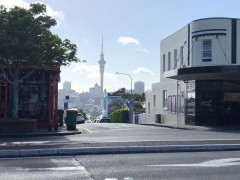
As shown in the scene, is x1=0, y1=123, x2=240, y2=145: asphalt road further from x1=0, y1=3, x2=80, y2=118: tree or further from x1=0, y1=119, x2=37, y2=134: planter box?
x1=0, y1=3, x2=80, y2=118: tree

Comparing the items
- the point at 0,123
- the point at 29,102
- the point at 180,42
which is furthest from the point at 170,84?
the point at 0,123

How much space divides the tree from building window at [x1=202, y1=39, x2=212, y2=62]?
12.5m

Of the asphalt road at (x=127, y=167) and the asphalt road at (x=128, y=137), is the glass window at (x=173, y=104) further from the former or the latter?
Result: the asphalt road at (x=127, y=167)

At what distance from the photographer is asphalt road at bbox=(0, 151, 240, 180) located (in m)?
9.69

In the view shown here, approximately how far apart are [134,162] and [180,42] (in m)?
27.3

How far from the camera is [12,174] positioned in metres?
9.88

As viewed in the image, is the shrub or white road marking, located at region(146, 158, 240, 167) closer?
white road marking, located at region(146, 158, 240, 167)

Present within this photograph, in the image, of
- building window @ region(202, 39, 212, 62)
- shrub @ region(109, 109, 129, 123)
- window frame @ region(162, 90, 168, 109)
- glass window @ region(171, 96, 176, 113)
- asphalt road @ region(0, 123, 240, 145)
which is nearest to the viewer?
asphalt road @ region(0, 123, 240, 145)

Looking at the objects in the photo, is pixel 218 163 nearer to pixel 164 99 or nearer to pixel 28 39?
pixel 28 39

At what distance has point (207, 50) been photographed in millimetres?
33969

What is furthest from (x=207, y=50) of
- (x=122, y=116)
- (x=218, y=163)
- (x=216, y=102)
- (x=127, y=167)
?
(x=122, y=116)

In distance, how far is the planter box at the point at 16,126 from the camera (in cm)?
2286

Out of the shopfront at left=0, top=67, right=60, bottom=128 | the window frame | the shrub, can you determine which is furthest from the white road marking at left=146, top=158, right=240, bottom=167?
the shrub

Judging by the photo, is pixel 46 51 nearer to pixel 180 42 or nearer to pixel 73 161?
pixel 73 161
